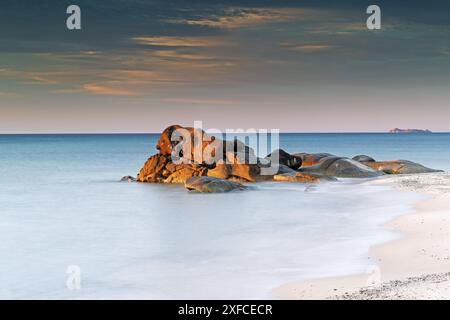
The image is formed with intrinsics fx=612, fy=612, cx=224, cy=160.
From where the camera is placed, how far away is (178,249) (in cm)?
1622

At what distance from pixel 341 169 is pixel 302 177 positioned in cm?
331

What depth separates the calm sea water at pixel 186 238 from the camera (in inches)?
493

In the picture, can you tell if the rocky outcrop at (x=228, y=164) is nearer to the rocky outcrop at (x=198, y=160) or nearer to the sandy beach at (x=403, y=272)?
the rocky outcrop at (x=198, y=160)

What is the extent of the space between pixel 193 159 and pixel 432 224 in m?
18.9

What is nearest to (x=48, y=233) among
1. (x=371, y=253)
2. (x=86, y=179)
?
(x=371, y=253)

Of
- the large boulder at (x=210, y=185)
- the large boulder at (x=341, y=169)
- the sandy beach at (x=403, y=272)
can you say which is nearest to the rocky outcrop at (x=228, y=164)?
the large boulder at (x=341, y=169)

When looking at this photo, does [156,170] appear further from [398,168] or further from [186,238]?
[186,238]

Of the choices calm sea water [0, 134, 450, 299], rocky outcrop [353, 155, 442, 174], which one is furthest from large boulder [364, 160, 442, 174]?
calm sea water [0, 134, 450, 299]

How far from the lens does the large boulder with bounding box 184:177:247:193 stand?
2938cm

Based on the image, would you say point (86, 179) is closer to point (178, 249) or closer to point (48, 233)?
point (48, 233)

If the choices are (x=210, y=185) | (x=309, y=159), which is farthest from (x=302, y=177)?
(x=210, y=185)

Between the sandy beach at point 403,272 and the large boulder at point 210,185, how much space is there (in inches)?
437

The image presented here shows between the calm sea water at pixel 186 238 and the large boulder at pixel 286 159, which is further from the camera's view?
the large boulder at pixel 286 159

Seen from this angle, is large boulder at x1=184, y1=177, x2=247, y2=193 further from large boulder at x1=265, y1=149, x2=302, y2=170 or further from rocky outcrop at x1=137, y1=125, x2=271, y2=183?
large boulder at x1=265, y1=149, x2=302, y2=170
